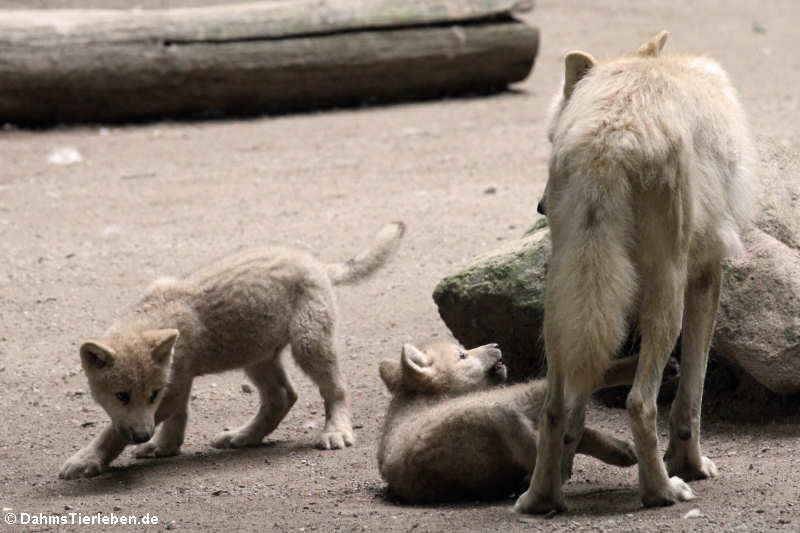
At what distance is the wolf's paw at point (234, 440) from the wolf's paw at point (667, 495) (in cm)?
241

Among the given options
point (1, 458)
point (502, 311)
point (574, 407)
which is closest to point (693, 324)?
point (574, 407)

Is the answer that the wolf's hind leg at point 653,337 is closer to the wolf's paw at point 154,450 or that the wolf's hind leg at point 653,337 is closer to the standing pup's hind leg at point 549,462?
the standing pup's hind leg at point 549,462

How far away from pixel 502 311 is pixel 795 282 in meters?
1.49

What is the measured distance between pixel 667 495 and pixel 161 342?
2.46 meters

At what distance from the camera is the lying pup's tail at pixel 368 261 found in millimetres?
6641

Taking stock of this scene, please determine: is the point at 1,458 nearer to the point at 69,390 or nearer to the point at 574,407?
the point at 69,390

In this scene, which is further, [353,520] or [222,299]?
[222,299]

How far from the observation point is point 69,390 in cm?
703

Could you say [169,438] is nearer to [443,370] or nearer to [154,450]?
[154,450]

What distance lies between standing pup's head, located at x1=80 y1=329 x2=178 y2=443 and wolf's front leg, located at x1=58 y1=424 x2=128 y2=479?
0.20 meters

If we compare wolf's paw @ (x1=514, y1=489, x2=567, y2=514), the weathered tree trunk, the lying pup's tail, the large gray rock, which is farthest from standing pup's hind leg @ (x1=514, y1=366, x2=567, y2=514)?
the weathered tree trunk

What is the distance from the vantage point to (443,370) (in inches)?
226

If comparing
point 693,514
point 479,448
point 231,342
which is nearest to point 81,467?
point 231,342

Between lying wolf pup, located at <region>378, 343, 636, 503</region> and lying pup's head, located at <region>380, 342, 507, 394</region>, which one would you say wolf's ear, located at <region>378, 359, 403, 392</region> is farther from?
lying wolf pup, located at <region>378, 343, 636, 503</region>
